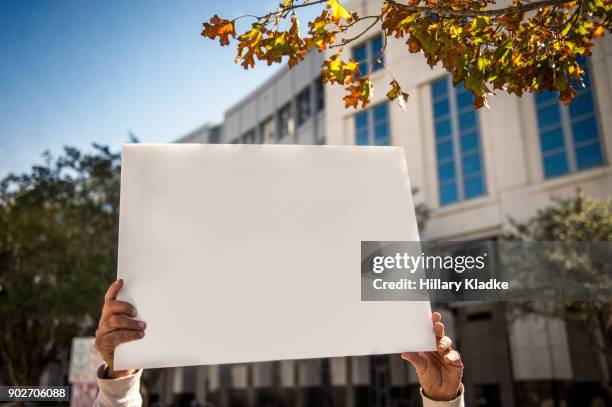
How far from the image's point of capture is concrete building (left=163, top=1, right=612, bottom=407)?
20453 mm

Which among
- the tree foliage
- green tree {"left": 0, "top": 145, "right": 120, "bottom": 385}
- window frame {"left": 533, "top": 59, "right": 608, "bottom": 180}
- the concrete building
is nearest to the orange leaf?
the tree foliage

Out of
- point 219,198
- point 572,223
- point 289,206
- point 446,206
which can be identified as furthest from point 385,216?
point 446,206

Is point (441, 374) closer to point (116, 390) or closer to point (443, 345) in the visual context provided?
point (443, 345)

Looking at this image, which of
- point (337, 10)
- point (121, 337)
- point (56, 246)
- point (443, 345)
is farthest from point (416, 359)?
point (56, 246)

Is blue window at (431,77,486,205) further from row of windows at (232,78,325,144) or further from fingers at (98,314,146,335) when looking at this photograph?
fingers at (98,314,146,335)

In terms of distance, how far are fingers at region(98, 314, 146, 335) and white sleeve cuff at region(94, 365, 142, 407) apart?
18 centimetres

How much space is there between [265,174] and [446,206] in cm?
2331

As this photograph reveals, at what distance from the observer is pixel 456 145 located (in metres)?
24.6

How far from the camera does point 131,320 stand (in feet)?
5.62

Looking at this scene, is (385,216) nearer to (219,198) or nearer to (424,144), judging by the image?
(219,198)

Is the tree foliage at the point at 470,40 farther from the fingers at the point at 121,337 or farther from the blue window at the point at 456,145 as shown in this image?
the blue window at the point at 456,145

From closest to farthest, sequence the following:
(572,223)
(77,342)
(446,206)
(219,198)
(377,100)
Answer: (219,198)
(77,342)
(572,223)
(446,206)
(377,100)

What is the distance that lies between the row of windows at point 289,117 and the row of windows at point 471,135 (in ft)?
15.9

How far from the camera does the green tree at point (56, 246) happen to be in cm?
1903
